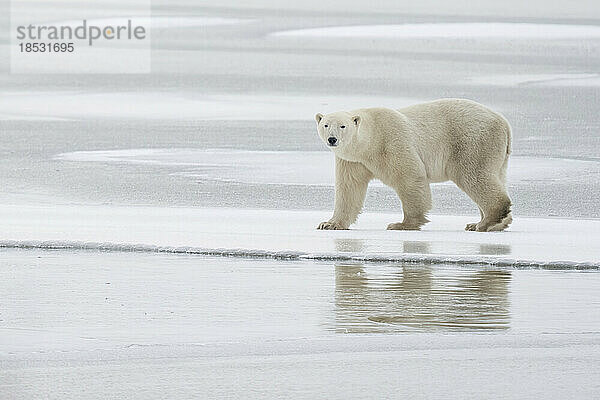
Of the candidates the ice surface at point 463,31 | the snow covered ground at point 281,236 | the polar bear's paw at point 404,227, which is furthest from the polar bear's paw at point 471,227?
the ice surface at point 463,31

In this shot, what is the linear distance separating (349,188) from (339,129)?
21.3 inches

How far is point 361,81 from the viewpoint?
15.2 meters

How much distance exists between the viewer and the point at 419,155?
9008 millimetres

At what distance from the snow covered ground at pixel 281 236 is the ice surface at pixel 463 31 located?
7 cm

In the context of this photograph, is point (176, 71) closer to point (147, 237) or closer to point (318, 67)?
point (318, 67)

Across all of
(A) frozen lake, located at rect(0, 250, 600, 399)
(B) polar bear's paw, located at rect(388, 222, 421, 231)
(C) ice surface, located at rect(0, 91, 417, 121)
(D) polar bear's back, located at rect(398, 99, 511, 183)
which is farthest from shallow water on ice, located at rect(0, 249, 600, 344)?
(C) ice surface, located at rect(0, 91, 417, 121)

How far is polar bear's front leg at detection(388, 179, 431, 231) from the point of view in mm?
8797

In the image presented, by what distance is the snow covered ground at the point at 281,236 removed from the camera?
4.45m

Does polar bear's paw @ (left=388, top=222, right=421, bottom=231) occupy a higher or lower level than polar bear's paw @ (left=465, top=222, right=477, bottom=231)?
higher

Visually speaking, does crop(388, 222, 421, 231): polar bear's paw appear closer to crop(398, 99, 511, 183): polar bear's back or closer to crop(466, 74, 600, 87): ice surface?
crop(398, 99, 511, 183): polar bear's back

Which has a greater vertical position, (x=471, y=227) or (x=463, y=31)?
(x=463, y=31)

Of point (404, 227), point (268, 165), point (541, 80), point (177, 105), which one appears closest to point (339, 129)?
point (404, 227)

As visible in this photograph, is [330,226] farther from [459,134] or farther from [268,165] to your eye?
[268,165]

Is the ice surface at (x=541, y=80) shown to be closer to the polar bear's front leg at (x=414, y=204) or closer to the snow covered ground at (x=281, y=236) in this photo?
the snow covered ground at (x=281, y=236)
